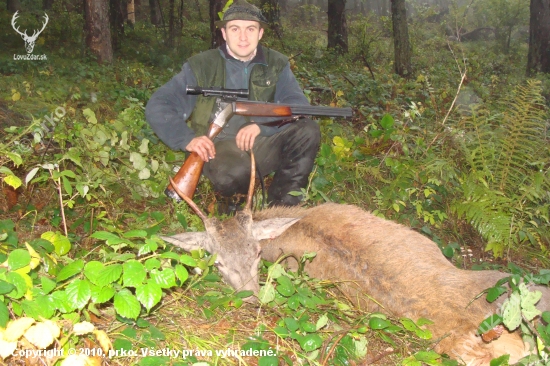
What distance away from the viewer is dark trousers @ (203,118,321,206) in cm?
532

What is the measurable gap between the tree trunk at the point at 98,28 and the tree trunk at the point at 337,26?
8279 mm

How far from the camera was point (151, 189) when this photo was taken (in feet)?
18.1

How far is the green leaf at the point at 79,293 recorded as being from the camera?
2.24 metres

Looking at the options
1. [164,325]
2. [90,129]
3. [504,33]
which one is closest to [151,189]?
[90,129]

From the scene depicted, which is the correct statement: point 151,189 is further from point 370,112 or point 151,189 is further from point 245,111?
point 370,112

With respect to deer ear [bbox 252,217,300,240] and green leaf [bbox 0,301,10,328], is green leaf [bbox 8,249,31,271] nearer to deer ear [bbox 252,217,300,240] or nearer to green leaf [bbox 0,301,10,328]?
green leaf [bbox 0,301,10,328]

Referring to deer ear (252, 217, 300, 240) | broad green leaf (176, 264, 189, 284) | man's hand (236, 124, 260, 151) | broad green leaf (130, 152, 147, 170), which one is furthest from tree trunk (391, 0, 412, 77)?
broad green leaf (176, 264, 189, 284)

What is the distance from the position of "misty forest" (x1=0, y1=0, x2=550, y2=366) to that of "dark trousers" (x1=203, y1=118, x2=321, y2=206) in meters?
0.24

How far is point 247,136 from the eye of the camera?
5.08m

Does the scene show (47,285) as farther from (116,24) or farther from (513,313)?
(116,24)

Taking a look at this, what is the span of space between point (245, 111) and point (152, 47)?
36.0 ft

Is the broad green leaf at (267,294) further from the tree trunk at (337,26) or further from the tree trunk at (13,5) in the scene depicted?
the tree trunk at (13,5)

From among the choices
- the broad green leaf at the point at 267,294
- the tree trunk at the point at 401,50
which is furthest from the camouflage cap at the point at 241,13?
the tree trunk at the point at 401,50

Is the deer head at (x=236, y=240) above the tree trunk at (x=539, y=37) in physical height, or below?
below
